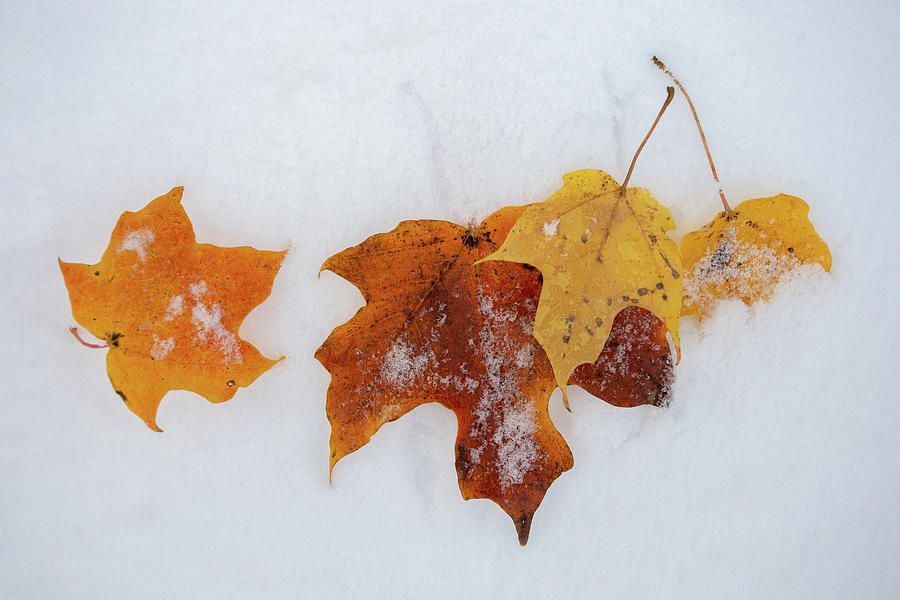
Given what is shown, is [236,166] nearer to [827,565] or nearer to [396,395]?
[396,395]

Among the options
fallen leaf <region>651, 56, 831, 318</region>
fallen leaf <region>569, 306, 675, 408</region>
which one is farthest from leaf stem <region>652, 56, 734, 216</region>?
fallen leaf <region>569, 306, 675, 408</region>

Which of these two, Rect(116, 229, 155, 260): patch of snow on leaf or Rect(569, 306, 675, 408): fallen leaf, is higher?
Rect(116, 229, 155, 260): patch of snow on leaf

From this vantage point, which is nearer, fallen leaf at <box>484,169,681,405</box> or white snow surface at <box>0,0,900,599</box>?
fallen leaf at <box>484,169,681,405</box>

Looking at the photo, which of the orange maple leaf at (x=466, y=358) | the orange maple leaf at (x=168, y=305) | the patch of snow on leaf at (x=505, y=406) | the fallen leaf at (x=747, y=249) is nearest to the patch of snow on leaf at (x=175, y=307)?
the orange maple leaf at (x=168, y=305)

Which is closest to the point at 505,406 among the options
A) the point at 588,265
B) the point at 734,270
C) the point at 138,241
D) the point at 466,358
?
the point at 466,358

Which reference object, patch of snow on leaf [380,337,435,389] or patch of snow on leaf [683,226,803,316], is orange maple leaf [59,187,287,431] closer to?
patch of snow on leaf [380,337,435,389]
